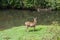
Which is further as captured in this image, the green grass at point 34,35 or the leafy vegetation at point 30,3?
the leafy vegetation at point 30,3

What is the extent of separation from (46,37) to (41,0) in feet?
91.3

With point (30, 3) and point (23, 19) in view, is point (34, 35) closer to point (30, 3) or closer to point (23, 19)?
point (23, 19)

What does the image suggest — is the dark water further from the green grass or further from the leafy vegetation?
the green grass

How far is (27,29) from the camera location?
15859 millimetres

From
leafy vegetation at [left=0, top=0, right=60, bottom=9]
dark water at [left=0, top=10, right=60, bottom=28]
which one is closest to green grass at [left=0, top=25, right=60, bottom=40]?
dark water at [left=0, top=10, right=60, bottom=28]

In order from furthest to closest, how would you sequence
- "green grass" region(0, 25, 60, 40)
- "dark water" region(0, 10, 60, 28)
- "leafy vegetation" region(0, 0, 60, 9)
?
"leafy vegetation" region(0, 0, 60, 9)
"dark water" region(0, 10, 60, 28)
"green grass" region(0, 25, 60, 40)

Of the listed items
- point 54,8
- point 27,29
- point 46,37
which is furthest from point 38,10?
point 46,37

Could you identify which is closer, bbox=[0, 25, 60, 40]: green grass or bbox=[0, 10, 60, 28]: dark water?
bbox=[0, 25, 60, 40]: green grass

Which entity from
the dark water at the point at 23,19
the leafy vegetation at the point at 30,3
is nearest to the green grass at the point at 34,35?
the dark water at the point at 23,19

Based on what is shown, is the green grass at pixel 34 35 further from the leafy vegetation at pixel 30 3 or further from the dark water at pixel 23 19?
the leafy vegetation at pixel 30 3

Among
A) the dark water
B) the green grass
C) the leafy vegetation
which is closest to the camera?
the green grass

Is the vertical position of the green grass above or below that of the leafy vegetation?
above

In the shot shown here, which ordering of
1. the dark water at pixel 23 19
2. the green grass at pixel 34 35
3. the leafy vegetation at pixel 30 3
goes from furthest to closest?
the leafy vegetation at pixel 30 3 < the dark water at pixel 23 19 < the green grass at pixel 34 35

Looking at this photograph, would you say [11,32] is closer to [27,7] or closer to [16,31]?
[16,31]
